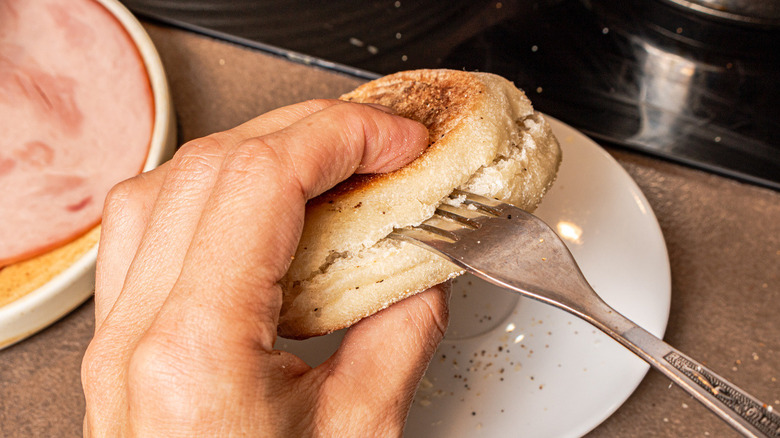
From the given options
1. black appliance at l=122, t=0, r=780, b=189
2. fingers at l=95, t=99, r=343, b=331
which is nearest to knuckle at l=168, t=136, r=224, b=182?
fingers at l=95, t=99, r=343, b=331

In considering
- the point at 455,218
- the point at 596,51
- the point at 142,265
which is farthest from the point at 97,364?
the point at 596,51

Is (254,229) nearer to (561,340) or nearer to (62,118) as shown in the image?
(561,340)

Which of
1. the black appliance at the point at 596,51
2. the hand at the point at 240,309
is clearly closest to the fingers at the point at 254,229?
the hand at the point at 240,309

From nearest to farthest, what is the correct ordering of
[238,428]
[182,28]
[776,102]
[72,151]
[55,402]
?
[238,428] → [55,402] → [72,151] → [776,102] → [182,28]

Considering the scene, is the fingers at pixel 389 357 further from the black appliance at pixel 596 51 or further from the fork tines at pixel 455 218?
the black appliance at pixel 596 51

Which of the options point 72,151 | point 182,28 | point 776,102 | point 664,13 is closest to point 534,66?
point 664,13

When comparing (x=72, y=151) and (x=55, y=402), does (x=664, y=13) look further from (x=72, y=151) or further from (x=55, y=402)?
(x=55, y=402)
